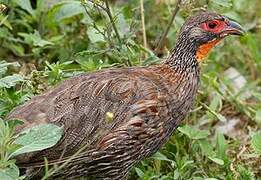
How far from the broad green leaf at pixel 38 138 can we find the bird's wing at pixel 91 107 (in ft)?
0.98

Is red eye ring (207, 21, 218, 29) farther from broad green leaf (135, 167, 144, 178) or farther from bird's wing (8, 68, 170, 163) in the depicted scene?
broad green leaf (135, 167, 144, 178)

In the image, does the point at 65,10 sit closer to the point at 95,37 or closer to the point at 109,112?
the point at 95,37

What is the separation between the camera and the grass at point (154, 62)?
5.56 metres

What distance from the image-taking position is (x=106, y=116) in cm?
486

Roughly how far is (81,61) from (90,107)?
2.51ft

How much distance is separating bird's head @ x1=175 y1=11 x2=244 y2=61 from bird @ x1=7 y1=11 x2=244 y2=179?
8.0 inches

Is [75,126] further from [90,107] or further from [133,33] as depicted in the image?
[133,33]

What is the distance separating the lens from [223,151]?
19.1ft

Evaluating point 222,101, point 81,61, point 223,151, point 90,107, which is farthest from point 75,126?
point 222,101

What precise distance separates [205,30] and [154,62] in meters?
0.53

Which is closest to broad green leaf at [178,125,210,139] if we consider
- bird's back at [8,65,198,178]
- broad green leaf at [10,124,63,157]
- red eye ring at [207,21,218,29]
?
bird's back at [8,65,198,178]

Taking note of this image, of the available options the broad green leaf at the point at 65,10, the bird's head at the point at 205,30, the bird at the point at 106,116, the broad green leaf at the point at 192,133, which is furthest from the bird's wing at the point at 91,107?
the broad green leaf at the point at 65,10

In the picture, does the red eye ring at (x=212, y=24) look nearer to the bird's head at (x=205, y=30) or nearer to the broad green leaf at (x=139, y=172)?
the bird's head at (x=205, y=30)

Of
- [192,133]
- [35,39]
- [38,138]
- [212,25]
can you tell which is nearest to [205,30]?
[212,25]
